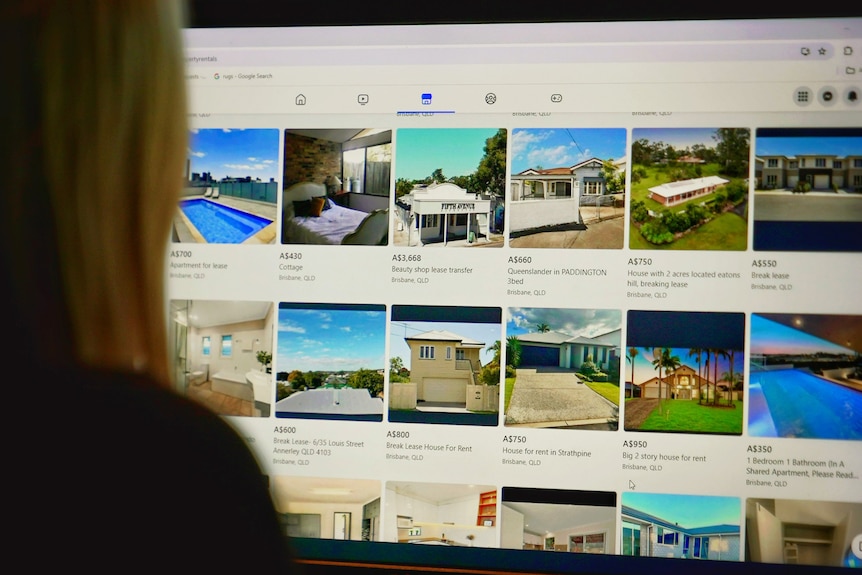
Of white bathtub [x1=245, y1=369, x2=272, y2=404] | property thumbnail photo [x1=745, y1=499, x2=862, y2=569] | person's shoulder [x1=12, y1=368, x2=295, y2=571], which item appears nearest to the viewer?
person's shoulder [x1=12, y1=368, x2=295, y2=571]

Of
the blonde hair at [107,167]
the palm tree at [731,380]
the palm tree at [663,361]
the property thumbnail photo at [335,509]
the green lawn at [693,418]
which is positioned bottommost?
the property thumbnail photo at [335,509]

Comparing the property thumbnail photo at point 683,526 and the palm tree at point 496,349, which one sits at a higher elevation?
the palm tree at point 496,349

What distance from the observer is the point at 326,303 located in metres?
0.94

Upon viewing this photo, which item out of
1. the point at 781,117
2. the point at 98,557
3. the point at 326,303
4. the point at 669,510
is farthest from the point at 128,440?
the point at 781,117

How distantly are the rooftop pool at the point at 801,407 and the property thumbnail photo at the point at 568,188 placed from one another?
231 mm

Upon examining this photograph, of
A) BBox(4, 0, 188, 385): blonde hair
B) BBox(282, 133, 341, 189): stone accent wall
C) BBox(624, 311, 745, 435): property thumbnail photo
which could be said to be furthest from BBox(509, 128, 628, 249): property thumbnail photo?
BBox(4, 0, 188, 385): blonde hair

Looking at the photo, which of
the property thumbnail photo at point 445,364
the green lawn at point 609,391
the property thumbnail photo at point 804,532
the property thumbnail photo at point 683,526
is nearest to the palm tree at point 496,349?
the property thumbnail photo at point 445,364

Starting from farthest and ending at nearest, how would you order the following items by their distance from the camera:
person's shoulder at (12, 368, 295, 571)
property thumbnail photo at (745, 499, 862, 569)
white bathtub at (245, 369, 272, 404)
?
white bathtub at (245, 369, 272, 404), property thumbnail photo at (745, 499, 862, 569), person's shoulder at (12, 368, 295, 571)

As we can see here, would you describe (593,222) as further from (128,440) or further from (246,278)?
(128,440)

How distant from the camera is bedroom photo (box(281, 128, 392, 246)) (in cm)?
94

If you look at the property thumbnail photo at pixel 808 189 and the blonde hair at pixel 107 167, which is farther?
the property thumbnail photo at pixel 808 189

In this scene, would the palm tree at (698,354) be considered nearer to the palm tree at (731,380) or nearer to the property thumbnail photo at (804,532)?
the palm tree at (731,380)

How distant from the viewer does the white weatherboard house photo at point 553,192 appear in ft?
2.98

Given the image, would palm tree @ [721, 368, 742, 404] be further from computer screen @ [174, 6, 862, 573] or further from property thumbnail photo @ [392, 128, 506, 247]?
property thumbnail photo @ [392, 128, 506, 247]
